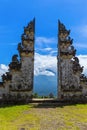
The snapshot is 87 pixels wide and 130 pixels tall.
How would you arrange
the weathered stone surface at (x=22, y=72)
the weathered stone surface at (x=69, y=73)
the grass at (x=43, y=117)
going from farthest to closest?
the weathered stone surface at (x=69, y=73) → the weathered stone surface at (x=22, y=72) → the grass at (x=43, y=117)

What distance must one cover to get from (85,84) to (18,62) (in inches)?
254

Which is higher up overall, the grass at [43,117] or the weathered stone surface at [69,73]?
the weathered stone surface at [69,73]

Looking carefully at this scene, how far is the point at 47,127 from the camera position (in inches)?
749

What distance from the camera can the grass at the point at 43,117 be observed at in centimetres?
1927

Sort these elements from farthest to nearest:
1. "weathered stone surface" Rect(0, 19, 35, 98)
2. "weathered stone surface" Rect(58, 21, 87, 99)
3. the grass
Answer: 1. "weathered stone surface" Rect(58, 21, 87, 99)
2. "weathered stone surface" Rect(0, 19, 35, 98)
3. the grass

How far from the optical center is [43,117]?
2208 cm

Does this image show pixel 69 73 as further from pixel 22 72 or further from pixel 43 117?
pixel 43 117

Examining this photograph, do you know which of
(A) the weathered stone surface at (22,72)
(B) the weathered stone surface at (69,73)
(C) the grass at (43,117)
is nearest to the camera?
(C) the grass at (43,117)

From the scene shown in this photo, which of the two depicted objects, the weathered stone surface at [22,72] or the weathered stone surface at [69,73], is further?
the weathered stone surface at [69,73]

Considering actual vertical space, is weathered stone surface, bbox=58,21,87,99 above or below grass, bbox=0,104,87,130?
above

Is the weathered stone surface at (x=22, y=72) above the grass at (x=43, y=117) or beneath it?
above

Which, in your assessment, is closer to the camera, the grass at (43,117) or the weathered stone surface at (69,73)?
the grass at (43,117)

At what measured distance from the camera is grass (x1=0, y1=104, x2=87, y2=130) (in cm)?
1927

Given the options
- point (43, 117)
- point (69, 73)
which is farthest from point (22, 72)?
point (43, 117)
